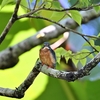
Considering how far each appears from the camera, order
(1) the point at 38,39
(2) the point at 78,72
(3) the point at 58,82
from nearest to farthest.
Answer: (2) the point at 78,72, (1) the point at 38,39, (3) the point at 58,82

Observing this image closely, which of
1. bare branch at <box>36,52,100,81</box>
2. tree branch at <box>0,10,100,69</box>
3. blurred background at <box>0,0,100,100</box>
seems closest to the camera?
bare branch at <box>36,52,100,81</box>

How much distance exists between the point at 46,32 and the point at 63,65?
0.70 ft

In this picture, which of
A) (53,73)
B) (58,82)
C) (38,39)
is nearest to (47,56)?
(53,73)

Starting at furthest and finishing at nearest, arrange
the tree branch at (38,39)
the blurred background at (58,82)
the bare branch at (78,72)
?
the blurred background at (58,82), the tree branch at (38,39), the bare branch at (78,72)

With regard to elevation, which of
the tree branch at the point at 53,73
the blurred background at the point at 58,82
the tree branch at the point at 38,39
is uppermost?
the tree branch at the point at 53,73

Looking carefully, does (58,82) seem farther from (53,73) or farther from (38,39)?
(53,73)

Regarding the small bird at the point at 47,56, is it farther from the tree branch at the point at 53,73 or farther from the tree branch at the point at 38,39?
the tree branch at the point at 38,39

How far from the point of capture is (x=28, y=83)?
482 mm

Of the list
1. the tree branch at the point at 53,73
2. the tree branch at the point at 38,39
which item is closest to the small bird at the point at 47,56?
the tree branch at the point at 53,73

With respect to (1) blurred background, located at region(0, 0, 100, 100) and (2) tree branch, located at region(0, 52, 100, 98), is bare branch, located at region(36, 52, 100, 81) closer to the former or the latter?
(2) tree branch, located at region(0, 52, 100, 98)

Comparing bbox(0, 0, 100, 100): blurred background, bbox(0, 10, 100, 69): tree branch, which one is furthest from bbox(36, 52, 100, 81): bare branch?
bbox(0, 0, 100, 100): blurred background

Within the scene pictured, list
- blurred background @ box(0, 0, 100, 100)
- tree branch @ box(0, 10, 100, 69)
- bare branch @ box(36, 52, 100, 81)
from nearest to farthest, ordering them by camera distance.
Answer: bare branch @ box(36, 52, 100, 81) < tree branch @ box(0, 10, 100, 69) < blurred background @ box(0, 0, 100, 100)

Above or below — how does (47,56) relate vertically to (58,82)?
above

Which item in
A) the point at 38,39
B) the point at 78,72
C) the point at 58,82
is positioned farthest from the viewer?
the point at 58,82
